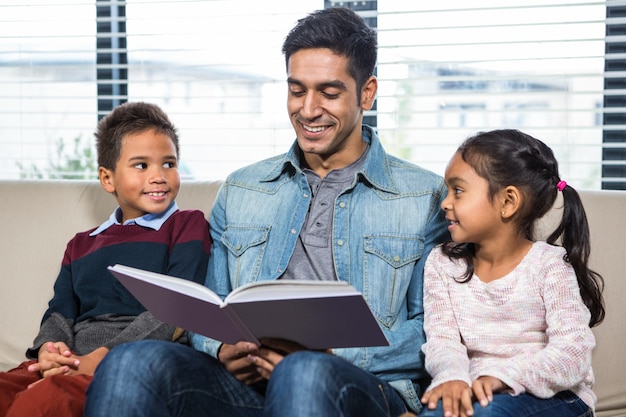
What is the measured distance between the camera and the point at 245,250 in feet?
6.21

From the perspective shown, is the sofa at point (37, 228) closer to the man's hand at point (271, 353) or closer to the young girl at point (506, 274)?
the young girl at point (506, 274)

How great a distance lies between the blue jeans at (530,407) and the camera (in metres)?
1.44

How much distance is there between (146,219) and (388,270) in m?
0.63

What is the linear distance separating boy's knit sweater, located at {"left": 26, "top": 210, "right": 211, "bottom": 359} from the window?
1038mm

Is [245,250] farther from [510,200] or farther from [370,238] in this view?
[510,200]

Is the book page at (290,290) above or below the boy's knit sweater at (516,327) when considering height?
above

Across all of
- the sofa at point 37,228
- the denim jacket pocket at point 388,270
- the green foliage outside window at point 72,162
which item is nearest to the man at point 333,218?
the denim jacket pocket at point 388,270

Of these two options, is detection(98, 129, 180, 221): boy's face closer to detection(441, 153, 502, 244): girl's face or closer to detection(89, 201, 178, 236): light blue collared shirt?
detection(89, 201, 178, 236): light blue collared shirt

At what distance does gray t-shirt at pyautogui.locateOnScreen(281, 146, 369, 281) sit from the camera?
6.03 feet

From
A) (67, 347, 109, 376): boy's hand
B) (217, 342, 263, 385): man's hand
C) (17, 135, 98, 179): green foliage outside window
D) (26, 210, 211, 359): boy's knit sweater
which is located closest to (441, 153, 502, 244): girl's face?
(217, 342, 263, 385): man's hand

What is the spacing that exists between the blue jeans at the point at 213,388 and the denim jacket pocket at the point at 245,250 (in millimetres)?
312

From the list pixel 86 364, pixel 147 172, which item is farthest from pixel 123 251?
pixel 86 364

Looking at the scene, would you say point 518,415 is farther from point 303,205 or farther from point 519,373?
point 303,205

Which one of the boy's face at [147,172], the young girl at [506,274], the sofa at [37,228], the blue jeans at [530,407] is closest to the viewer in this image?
the blue jeans at [530,407]
